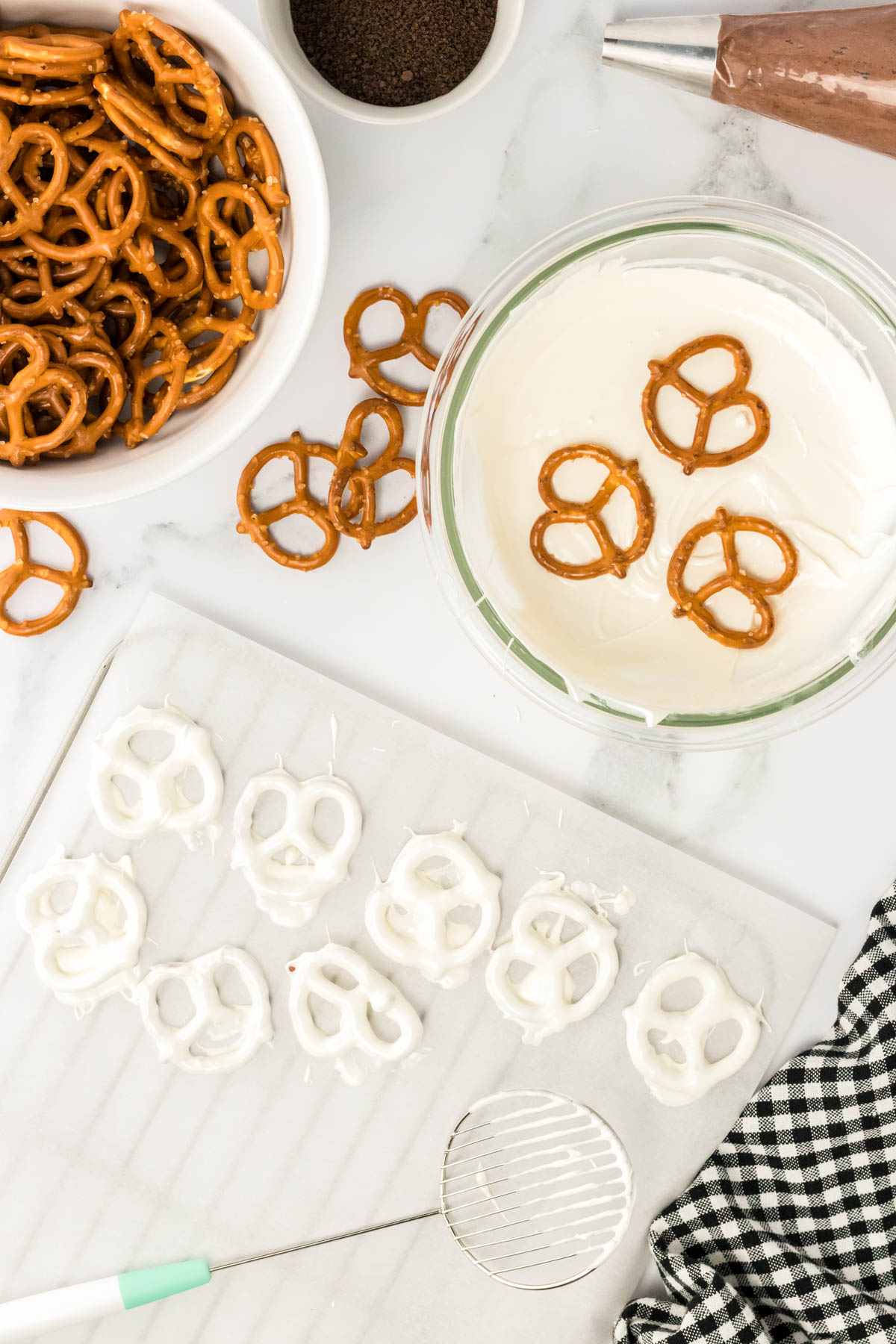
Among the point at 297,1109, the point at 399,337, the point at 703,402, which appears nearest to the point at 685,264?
the point at 703,402

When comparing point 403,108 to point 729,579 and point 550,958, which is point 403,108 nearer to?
point 729,579

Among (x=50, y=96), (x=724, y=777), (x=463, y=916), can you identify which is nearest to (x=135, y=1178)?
(x=463, y=916)

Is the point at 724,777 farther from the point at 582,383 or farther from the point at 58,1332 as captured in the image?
the point at 58,1332

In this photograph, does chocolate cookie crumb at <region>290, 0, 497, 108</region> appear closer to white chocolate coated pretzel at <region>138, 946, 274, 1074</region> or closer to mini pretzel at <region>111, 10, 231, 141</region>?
mini pretzel at <region>111, 10, 231, 141</region>

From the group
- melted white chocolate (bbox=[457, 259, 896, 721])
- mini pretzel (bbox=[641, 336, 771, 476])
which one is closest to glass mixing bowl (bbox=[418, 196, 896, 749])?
melted white chocolate (bbox=[457, 259, 896, 721])

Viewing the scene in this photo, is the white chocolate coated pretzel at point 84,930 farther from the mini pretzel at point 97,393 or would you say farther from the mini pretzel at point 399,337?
the mini pretzel at point 399,337

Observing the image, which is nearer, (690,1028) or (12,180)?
(12,180)
